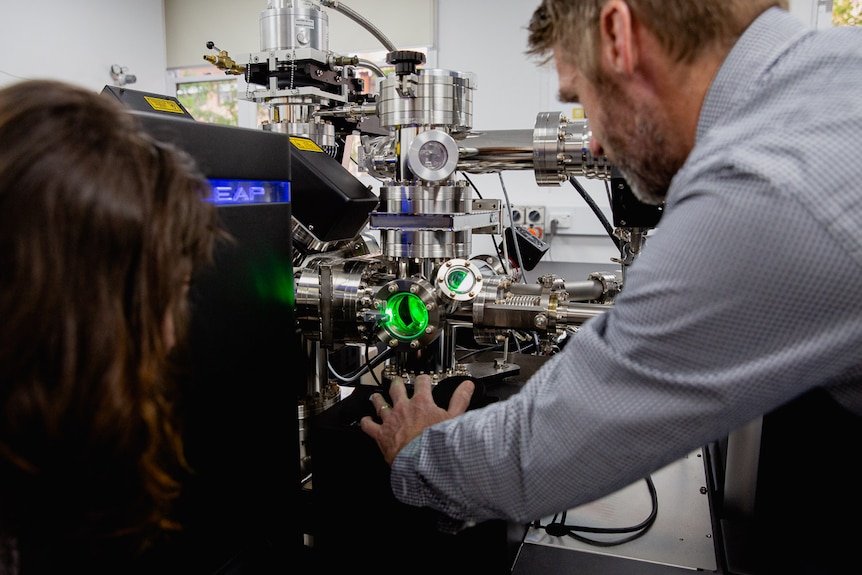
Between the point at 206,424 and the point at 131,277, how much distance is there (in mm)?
287

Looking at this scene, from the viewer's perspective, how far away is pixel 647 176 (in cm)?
75

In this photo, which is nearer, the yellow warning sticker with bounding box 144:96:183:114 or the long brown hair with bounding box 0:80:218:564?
the long brown hair with bounding box 0:80:218:564

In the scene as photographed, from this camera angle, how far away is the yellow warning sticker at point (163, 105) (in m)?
1.01

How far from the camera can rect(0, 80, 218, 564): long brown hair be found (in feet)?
1.26

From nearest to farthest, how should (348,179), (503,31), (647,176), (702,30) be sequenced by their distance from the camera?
(702,30) < (647,176) < (348,179) < (503,31)

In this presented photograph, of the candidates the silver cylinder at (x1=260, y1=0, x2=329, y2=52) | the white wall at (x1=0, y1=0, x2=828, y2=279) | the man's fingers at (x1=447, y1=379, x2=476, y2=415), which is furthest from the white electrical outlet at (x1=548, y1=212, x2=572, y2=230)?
the man's fingers at (x1=447, y1=379, x2=476, y2=415)

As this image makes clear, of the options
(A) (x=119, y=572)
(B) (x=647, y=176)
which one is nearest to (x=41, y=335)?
(A) (x=119, y=572)

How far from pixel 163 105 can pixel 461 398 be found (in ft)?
2.13

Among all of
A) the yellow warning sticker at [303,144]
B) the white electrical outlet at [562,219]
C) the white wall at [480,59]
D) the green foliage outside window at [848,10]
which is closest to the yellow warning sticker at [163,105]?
the yellow warning sticker at [303,144]

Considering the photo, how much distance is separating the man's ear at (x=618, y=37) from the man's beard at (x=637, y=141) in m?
0.04

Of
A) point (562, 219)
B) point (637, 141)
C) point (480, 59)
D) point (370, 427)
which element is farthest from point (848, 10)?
point (370, 427)

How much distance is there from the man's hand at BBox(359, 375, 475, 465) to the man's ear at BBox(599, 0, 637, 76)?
0.44m

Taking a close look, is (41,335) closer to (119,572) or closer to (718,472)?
(119,572)

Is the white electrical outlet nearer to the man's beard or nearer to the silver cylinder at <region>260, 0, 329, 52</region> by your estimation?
the silver cylinder at <region>260, 0, 329, 52</region>
